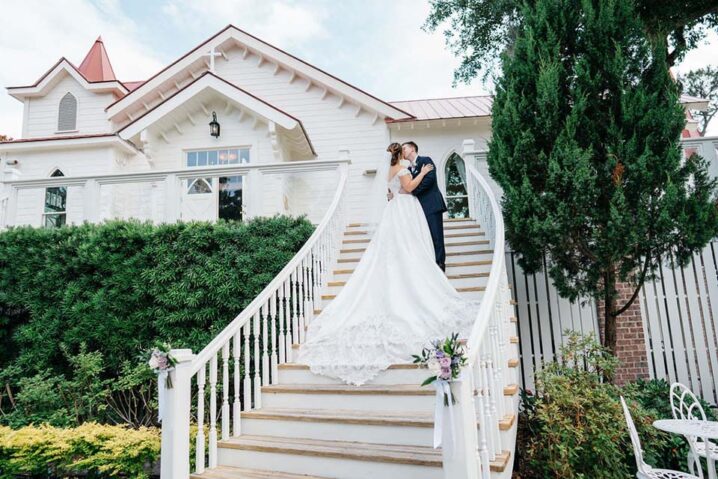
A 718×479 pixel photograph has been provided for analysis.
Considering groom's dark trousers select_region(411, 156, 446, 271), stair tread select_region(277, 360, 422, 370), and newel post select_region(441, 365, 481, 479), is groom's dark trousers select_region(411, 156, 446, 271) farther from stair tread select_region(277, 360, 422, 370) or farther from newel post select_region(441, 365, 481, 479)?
newel post select_region(441, 365, 481, 479)

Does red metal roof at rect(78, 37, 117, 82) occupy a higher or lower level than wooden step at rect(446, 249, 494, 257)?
higher

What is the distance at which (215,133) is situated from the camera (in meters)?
9.10

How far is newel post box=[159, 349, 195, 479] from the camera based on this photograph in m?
3.06

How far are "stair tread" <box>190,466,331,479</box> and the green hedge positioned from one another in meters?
2.37

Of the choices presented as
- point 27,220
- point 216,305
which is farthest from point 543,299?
point 27,220

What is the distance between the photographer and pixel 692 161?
4.89 meters

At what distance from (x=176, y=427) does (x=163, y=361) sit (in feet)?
1.59

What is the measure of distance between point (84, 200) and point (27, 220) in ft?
2.90

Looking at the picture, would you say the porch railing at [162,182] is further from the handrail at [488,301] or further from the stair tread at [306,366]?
the handrail at [488,301]

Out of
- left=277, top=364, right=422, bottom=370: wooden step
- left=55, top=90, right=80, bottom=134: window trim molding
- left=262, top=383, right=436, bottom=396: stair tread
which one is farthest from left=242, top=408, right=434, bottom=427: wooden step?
left=55, top=90, right=80, bottom=134: window trim molding

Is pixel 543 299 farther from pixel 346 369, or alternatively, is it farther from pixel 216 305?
pixel 216 305

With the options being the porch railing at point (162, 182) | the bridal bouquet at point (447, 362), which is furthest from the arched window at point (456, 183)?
the bridal bouquet at point (447, 362)

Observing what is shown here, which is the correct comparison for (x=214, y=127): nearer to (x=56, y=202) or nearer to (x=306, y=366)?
(x=56, y=202)

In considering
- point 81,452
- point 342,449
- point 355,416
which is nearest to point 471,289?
point 355,416
